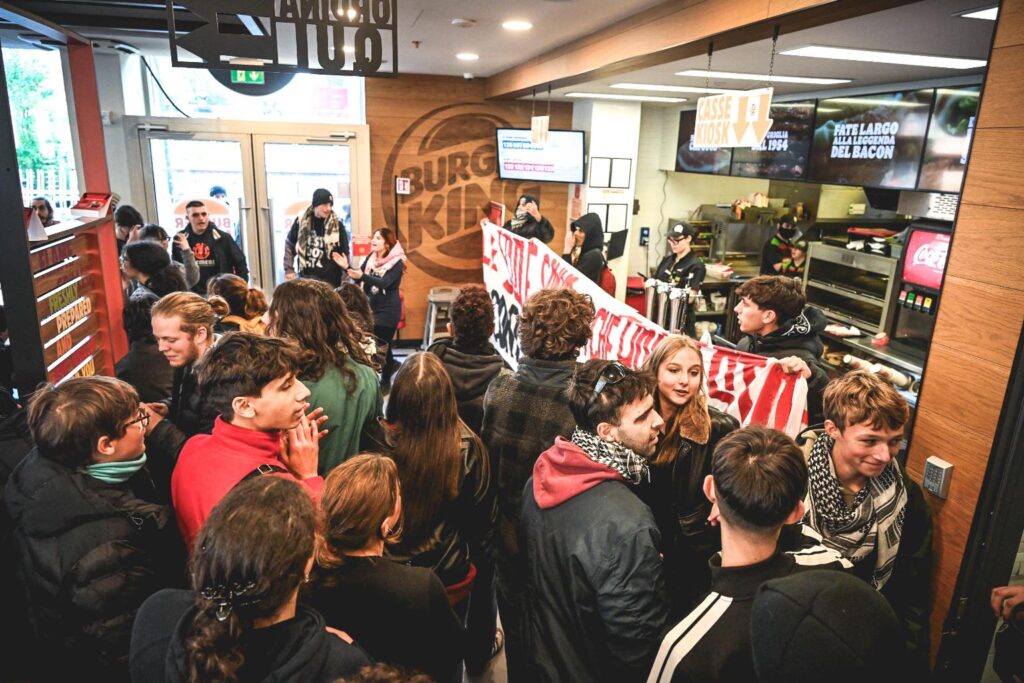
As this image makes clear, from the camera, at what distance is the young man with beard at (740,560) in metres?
1.32

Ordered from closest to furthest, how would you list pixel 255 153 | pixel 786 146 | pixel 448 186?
pixel 786 146 → pixel 255 153 → pixel 448 186

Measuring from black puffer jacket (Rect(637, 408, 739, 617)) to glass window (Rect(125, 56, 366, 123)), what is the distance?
652 cm

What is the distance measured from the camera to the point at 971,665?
7.11 ft

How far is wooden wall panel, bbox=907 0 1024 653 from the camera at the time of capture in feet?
6.18

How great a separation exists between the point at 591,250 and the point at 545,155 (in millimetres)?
2132

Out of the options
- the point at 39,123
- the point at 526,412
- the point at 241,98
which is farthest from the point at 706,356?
the point at 241,98

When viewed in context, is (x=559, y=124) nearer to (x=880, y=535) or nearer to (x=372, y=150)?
(x=372, y=150)

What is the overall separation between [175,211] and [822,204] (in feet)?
24.2

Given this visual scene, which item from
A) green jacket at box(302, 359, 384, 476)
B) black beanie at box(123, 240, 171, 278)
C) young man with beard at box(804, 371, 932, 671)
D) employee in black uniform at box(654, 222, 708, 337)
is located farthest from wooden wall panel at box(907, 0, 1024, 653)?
employee in black uniform at box(654, 222, 708, 337)

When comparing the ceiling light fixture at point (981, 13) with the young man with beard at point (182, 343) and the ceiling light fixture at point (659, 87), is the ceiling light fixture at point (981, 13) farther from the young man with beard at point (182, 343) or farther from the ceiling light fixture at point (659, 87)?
the young man with beard at point (182, 343)

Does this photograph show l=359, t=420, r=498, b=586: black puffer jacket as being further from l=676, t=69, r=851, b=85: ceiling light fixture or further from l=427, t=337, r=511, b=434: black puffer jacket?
l=676, t=69, r=851, b=85: ceiling light fixture

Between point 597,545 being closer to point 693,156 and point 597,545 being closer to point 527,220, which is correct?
point 527,220

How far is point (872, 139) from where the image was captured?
5285 mm

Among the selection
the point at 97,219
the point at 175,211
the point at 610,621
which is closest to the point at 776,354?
the point at 610,621
